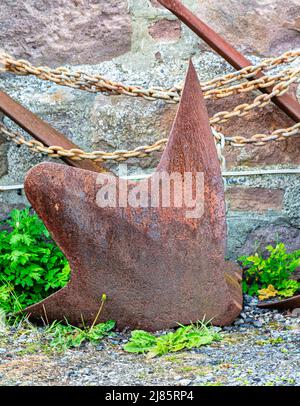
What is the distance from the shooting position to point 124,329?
2068 millimetres

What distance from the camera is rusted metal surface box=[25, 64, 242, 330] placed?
1.96 metres

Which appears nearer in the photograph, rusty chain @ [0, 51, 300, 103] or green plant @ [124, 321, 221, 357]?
green plant @ [124, 321, 221, 357]

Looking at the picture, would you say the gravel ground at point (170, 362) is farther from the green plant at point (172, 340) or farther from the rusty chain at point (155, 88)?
the rusty chain at point (155, 88)

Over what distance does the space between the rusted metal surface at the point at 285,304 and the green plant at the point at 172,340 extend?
27 cm

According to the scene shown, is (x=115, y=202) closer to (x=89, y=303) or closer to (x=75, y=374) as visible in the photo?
(x=89, y=303)

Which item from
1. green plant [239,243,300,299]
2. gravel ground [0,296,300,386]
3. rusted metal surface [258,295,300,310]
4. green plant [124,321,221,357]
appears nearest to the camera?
gravel ground [0,296,300,386]

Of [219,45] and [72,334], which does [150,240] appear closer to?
[72,334]

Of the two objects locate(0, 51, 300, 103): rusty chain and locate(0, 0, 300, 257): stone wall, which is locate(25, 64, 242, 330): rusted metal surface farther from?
locate(0, 0, 300, 257): stone wall

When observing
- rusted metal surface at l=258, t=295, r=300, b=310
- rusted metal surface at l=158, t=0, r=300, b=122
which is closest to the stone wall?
rusted metal surface at l=158, t=0, r=300, b=122

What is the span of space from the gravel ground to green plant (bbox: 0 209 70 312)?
0.55 ft

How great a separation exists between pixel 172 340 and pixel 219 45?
2.95 feet

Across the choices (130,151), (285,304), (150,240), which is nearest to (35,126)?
(130,151)

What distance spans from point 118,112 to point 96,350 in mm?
811

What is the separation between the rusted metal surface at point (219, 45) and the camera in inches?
87.2
